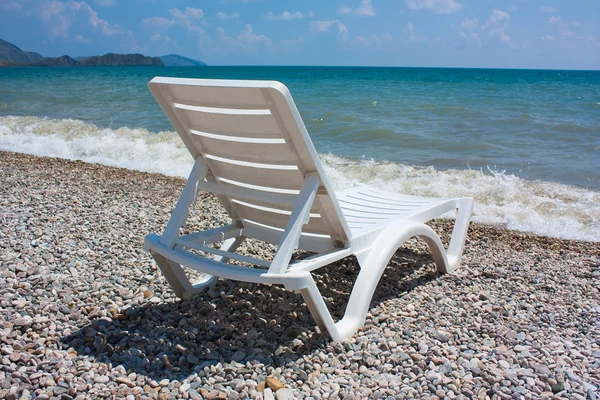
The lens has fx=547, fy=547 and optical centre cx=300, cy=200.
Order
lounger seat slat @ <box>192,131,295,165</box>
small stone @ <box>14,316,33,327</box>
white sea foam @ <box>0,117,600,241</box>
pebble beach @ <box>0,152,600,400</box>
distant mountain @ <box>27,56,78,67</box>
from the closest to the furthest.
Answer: pebble beach @ <box>0,152,600,400</box> < lounger seat slat @ <box>192,131,295,165</box> < small stone @ <box>14,316,33,327</box> < white sea foam @ <box>0,117,600,241</box> < distant mountain @ <box>27,56,78,67</box>

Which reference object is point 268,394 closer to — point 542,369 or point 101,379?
point 101,379

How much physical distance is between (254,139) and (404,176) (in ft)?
23.3

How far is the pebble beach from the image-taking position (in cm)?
273

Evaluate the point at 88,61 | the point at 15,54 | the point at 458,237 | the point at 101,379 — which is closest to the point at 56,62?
the point at 88,61

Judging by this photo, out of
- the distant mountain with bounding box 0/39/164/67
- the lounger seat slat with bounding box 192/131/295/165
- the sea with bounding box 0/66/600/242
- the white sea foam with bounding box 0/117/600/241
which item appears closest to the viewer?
the lounger seat slat with bounding box 192/131/295/165

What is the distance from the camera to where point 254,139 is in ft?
10.3

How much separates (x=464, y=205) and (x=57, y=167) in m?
7.04

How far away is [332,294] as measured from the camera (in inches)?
156

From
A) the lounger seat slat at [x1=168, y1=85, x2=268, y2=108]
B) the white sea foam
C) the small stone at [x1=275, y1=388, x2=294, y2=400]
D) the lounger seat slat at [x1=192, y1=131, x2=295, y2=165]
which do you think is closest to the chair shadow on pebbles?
the small stone at [x1=275, y1=388, x2=294, y2=400]

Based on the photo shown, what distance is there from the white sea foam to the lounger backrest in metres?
4.51

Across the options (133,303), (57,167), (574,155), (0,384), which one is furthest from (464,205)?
(574,155)

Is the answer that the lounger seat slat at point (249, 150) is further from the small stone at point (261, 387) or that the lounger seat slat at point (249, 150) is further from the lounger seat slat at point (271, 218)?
the small stone at point (261, 387)

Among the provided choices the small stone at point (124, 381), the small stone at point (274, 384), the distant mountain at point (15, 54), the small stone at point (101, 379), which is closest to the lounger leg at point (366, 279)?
the small stone at point (274, 384)

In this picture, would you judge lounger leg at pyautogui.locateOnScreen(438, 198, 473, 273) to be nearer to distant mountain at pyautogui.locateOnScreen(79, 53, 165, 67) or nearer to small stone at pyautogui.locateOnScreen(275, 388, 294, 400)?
small stone at pyautogui.locateOnScreen(275, 388, 294, 400)
